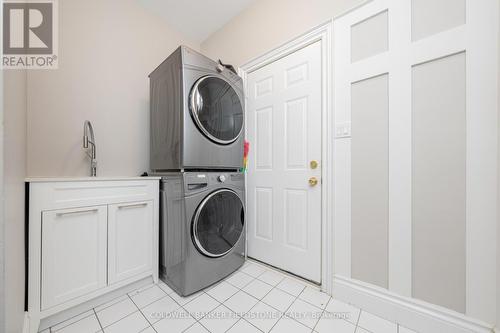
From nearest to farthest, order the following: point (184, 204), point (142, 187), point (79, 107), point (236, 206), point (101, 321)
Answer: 1. point (101, 321)
2. point (184, 204)
3. point (142, 187)
4. point (79, 107)
5. point (236, 206)

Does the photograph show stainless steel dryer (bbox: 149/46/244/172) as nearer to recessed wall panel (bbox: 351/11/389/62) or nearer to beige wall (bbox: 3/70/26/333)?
beige wall (bbox: 3/70/26/333)

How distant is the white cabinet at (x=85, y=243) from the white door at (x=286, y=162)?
2.99 feet

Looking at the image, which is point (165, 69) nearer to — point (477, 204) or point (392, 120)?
point (392, 120)

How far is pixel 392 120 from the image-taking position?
112 centimetres

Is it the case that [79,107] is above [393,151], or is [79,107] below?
above

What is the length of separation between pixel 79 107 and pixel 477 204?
2.64 metres

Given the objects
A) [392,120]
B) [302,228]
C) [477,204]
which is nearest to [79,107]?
[302,228]

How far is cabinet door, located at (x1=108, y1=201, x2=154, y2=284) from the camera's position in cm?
124

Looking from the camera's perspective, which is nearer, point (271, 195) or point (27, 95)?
point (27, 95)

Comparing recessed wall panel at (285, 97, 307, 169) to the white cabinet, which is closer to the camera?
the white cabinet

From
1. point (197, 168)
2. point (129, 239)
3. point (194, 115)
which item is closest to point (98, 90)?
point (194, 115)

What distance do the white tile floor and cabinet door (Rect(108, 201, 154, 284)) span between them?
0.18m

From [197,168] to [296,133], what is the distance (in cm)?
85

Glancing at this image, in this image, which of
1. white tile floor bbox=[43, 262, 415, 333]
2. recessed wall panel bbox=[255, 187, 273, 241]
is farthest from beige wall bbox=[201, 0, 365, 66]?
white tile floor bbox=[43, 262, 415, 333]
